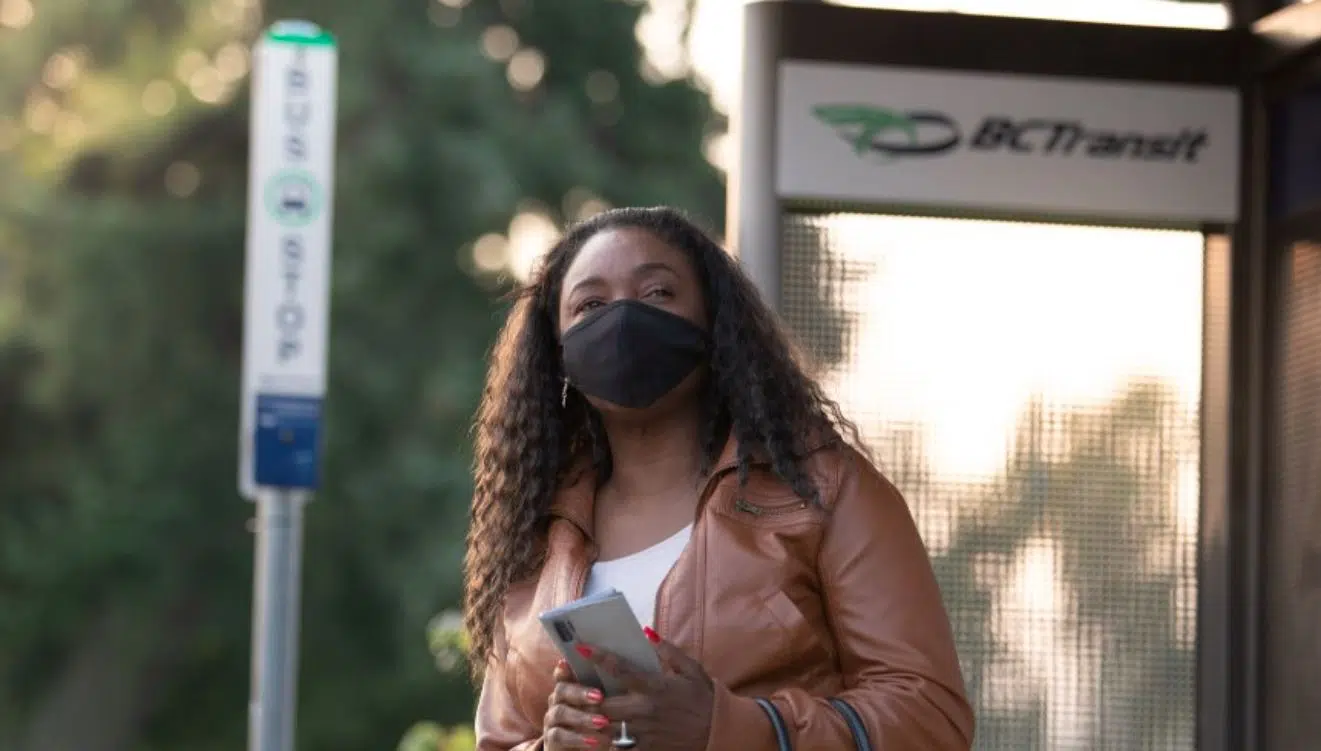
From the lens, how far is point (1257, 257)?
5875 millimetres

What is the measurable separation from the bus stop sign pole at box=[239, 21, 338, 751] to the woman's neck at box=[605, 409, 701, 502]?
210 inches

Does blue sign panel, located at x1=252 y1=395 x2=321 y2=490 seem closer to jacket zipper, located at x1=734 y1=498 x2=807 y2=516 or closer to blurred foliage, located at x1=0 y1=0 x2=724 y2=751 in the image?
jacket zipper, located at x1=734 y1=498 x2=807 y2=516

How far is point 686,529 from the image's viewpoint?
3.83 meters

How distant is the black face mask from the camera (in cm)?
381

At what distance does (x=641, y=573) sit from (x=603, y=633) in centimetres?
37

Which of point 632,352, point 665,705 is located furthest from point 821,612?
point 632,352

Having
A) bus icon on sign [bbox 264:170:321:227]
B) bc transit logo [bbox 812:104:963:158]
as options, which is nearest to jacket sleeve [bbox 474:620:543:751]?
bc transit logo [bbox 812:104:963:158]

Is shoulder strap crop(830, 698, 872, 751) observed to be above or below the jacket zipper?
below

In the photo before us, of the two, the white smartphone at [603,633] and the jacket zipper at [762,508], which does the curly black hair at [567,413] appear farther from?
the white smartphone at [603,633]

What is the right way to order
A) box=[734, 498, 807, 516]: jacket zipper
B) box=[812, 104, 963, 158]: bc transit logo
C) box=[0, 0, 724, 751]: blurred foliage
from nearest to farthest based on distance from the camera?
1. box=[734, 498, 807, 516]: jacket zipper
2. box=[812, 104, 963, 158]: bc transit logo
3. box=[0, 0, 724, 751]: blurred foliage

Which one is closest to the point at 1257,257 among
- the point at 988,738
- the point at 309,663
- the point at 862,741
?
the point at 988,738

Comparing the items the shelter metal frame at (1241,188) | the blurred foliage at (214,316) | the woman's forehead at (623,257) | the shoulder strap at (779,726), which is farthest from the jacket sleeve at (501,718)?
the blurred foliage at (214,316)

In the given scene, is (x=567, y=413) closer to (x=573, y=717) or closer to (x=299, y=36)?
(x=573, y=717)

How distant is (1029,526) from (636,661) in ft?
8.45
